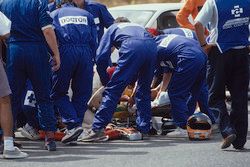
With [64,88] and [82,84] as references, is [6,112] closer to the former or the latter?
[64,88]

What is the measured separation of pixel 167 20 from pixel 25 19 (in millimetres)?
5580

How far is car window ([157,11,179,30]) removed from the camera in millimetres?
15577

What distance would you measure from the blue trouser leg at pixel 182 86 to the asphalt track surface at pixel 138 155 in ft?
1.43

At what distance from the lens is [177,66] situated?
39.0 feet

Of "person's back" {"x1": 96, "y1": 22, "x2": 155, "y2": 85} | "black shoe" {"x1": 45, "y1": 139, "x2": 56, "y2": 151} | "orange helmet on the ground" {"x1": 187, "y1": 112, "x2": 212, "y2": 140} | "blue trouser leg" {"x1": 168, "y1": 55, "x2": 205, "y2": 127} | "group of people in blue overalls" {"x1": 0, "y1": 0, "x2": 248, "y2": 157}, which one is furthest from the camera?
"blue trouser leg" {"x1": 168, "y1": 55, "x2": 205, "y2": 127}

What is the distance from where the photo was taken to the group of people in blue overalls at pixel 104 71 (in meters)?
11.1

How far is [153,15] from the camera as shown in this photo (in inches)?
610

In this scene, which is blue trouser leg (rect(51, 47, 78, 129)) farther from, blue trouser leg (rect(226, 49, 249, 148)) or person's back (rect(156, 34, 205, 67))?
blue trouser leg (rect(226, 49, 249, 148))

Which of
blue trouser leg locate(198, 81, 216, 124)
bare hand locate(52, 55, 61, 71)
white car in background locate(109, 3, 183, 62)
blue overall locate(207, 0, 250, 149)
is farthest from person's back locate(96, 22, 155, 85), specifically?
white car in background locate(109, 3, 183, 62)

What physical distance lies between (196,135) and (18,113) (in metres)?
2.10

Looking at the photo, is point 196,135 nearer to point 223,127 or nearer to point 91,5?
point 223,127

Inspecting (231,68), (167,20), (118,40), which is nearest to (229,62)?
(231,68)

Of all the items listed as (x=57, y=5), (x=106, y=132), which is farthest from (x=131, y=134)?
(x=57, y=5)

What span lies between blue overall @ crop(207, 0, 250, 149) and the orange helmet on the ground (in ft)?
3.57
